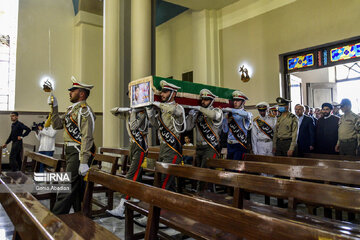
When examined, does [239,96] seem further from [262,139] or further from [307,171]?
[307,171]

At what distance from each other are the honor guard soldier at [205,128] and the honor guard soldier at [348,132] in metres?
2.69

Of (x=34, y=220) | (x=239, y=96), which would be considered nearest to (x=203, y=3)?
(x=239, y=96)

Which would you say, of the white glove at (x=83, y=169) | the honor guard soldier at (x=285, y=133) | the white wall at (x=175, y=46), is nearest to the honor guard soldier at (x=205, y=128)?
the white glove at (x=83, y=169)

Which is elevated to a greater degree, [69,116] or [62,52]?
[62,52]

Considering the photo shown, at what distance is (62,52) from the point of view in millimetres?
11391

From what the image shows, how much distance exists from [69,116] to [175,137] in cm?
142

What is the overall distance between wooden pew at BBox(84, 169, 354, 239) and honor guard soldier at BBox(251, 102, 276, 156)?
14.2ft

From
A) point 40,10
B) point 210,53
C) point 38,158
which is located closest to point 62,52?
point 40,10

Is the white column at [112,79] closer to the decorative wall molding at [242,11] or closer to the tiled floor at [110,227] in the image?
the tiled floor at [110,227]

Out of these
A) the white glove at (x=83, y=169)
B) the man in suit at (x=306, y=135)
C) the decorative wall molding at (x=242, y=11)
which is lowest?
the white glove at (x=83, y=169)

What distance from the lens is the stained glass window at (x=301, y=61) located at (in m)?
7.83

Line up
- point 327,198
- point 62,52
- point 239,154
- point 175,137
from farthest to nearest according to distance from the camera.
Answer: point 62,52
point 239,154
point 175,137
point 327,198

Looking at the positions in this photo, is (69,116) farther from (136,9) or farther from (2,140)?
(2,140)

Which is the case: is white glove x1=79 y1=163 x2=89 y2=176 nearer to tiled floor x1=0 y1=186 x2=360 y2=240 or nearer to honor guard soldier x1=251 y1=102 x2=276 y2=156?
tiled floor x1=0 y1=186 x2=360 y2=240
